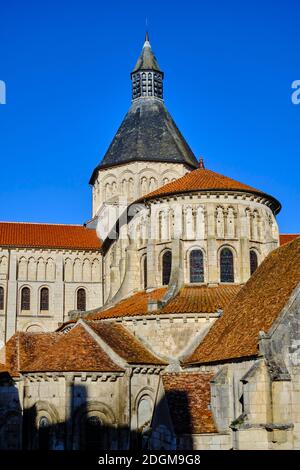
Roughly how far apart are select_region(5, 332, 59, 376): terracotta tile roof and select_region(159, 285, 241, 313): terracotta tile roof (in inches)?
271

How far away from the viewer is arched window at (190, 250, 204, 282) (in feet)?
137

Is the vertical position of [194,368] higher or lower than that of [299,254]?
lower

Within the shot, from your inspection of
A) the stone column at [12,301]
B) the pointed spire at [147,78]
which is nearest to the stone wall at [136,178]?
the pointed spire at [147,78]

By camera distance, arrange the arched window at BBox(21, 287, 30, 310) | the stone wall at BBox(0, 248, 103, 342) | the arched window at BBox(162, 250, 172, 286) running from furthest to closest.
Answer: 1. the arched window at BBox(21, 287, 30, 310)
2. the stone wall at BBox(0, 248, 103, 342)
3. the arched window at BBox(162, 250, 172, 286)

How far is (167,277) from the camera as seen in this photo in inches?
1670

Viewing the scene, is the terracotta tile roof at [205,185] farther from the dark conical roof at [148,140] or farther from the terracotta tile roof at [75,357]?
the dark conical roof at [148,140]

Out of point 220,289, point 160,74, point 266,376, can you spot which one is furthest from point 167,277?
point 160,74

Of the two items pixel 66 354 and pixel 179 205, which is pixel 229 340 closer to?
pixel 66 354

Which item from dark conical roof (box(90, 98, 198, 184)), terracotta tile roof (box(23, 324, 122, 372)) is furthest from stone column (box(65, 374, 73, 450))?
dark conical roof (box(90, 98, 198, 184))

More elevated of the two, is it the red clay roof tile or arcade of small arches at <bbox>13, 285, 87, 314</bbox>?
arcade of small arches at <bbox>13, 285, 87, 314</bbox>

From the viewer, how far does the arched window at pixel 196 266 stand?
A: 41.8 metres

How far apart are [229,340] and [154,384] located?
679cm

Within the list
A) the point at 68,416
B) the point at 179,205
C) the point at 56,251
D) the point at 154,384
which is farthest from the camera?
the point at 56,251

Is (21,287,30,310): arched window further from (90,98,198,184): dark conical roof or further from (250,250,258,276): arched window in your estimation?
(250,250,258,276): arched window
